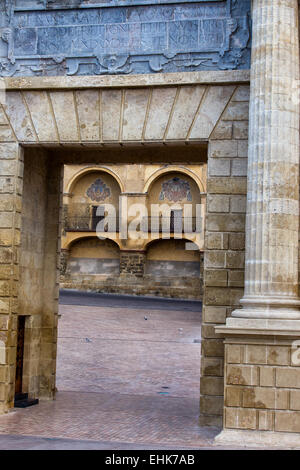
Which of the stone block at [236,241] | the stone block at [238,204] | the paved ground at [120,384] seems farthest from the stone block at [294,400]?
the stone block at [238,204]

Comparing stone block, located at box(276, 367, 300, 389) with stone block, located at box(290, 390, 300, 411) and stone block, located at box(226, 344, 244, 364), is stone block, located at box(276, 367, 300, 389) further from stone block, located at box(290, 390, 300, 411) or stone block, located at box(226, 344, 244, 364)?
stone block, located at box(226, 344, 244, 364)

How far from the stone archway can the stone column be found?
0.93m

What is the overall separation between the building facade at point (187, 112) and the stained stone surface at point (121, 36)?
16 mm

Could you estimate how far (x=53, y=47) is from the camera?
11.4m

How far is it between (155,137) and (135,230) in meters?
24.6

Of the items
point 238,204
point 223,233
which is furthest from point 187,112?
point 223,233

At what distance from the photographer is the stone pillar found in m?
8.87

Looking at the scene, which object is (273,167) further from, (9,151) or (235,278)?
(9,151)

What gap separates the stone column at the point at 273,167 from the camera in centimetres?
924

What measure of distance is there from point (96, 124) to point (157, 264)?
2462 cm

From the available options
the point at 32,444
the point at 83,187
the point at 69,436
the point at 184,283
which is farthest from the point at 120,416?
Result: the point at 83,187

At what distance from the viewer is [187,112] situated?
10805 millimetres

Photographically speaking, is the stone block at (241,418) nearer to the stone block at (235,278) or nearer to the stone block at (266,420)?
the stone block at (266,420)

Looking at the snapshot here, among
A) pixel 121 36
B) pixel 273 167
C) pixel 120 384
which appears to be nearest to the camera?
pixel 273 167
